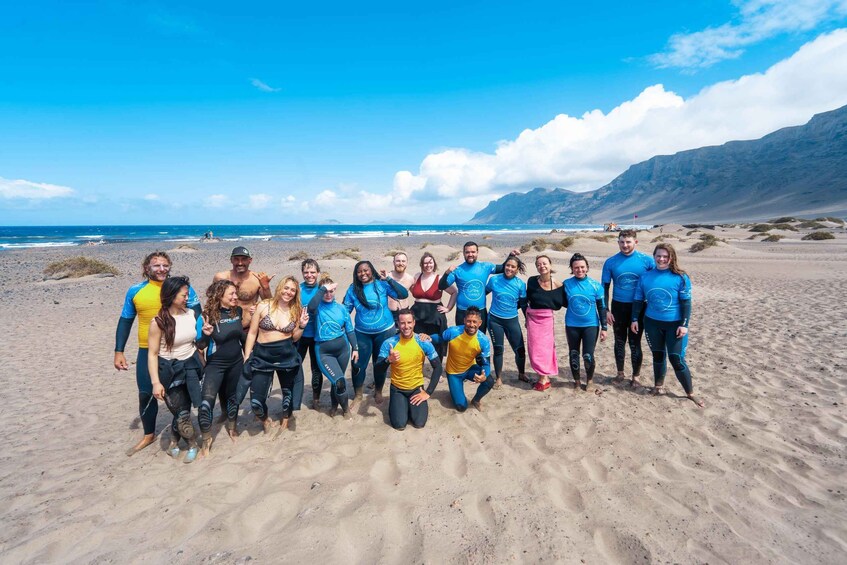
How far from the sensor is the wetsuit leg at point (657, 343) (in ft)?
17.0

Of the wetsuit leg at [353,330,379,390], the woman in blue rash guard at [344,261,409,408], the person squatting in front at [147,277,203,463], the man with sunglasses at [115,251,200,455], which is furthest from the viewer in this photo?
the wetsuit leg at [353,330,379,390]

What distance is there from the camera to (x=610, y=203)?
183625 millimetres

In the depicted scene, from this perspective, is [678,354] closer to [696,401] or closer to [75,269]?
[696,401]

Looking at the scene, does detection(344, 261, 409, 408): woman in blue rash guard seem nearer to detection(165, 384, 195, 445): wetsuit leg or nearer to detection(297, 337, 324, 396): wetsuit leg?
detection(297, 337, 324, 396): wetsuit leg

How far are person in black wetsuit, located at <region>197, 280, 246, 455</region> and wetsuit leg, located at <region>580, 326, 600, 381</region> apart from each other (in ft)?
15.4

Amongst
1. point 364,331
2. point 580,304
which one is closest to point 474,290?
point 580,304

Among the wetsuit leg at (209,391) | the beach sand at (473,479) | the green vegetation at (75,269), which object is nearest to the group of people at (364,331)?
the wetsuit leg at (209,391)

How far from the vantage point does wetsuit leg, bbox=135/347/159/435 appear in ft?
13.5

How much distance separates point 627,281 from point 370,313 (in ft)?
12.5

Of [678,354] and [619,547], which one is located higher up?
[678,354]

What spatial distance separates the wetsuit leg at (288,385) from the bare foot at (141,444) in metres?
1.57

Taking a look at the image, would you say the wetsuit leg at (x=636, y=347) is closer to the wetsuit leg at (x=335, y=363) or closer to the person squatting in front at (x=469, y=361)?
the person squatting in front at (x=469, y=361)

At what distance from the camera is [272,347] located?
14.7 feet

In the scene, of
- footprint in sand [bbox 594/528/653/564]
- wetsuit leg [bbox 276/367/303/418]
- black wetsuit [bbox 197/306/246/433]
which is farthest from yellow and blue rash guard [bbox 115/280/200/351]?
footprint in sand [bbox 594/528/653/564]
